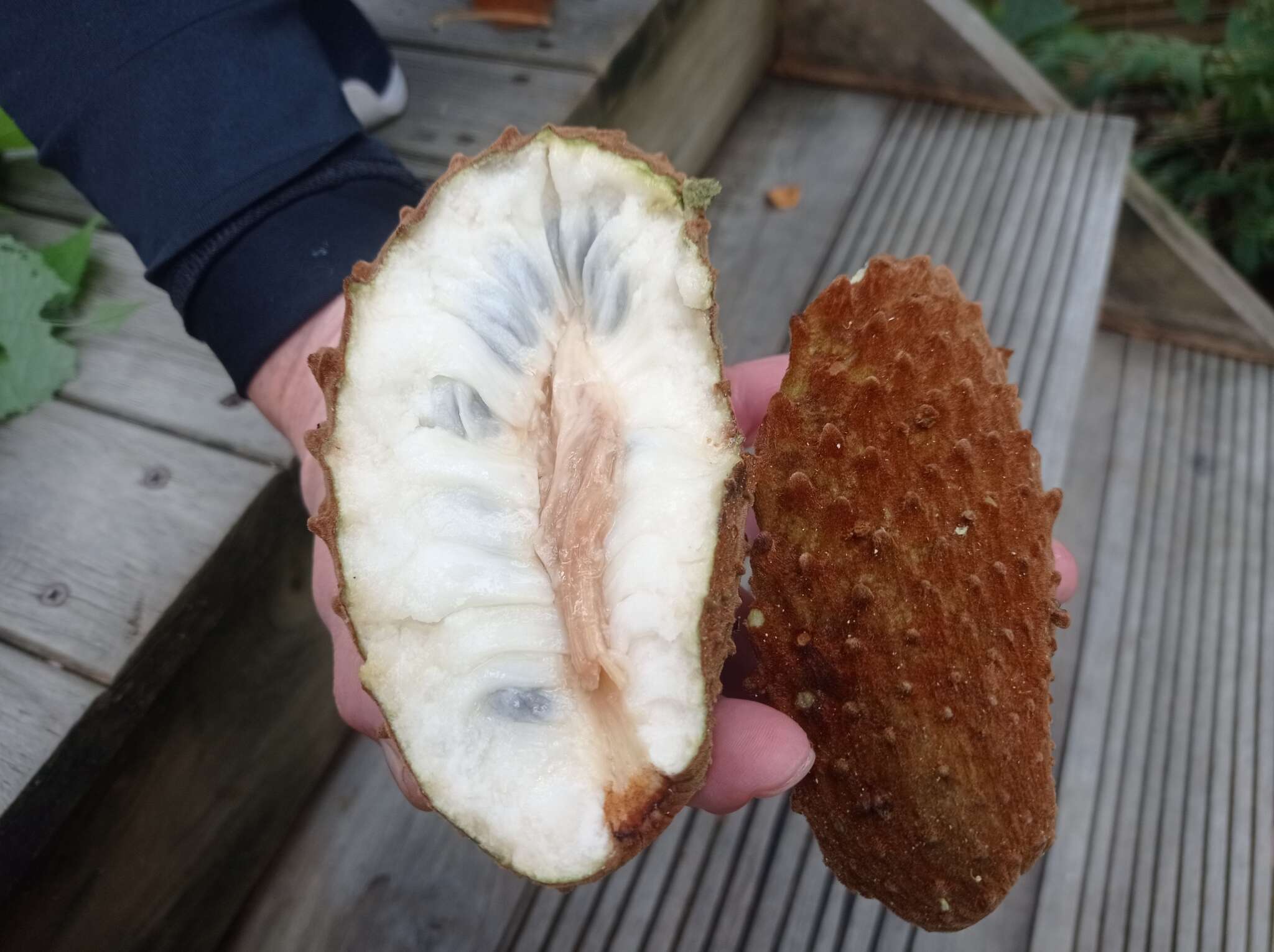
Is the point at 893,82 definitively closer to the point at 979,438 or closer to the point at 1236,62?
the point at 1236,62

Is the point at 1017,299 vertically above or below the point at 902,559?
below

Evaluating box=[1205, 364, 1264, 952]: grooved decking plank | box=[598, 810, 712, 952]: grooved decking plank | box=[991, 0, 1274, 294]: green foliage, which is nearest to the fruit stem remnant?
box=[598, 810, 712, 952]: grooved decking plank

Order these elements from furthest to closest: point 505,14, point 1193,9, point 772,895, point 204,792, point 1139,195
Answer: point 1193,9 → point 1139,195 → point 505,14 → point 772,895 → point 204,792

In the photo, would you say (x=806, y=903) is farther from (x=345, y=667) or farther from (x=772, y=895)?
(x=345, y=667)

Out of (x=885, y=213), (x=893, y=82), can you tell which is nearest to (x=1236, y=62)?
(x=893, y=82)

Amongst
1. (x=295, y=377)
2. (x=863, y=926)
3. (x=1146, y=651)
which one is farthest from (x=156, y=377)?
(x=1146, y=651)

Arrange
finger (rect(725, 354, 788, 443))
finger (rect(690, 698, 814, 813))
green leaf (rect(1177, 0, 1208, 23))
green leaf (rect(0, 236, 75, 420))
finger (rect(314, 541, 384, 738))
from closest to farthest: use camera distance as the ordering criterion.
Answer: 1. finger (rect(690, 698, 814, 813))
2. finger (rect(314, 541, 384, 738))
3. finger (rect(725, 354, 788, 443))
4. green leaf (rect(0, 236, 75, 420))
5. green leaf (rect(1177, 0, 1208, 23))

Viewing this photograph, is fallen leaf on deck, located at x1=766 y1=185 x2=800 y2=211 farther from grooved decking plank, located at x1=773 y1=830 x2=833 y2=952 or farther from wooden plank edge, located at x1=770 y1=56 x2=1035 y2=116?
grooved decking plank, located at x1=773 y1=830 x2=833 y2=952
